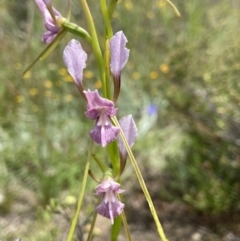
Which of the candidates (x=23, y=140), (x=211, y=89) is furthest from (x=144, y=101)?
(x=23, y=140)

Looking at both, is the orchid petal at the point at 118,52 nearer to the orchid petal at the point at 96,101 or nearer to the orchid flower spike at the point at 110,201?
the orchid petal at the point at 96,101

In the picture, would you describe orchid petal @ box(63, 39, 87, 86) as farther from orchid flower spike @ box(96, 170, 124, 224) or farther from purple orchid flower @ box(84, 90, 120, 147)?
orchid flower spike @ box(96, 170, 124, 224)

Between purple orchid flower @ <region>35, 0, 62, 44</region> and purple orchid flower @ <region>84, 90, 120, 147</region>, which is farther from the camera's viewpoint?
purple orchid flower @ <region>35, 0, 62, 44</region>

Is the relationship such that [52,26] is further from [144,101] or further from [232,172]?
[144,101]

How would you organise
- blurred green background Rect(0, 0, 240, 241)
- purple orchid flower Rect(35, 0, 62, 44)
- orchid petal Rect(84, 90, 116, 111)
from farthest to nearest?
blurred green background Rect(0, 0, 240, 241) < purple orchid flower Rect(35, 0, 62, 44) < orchid petal Rect(84, 90, 116, 111)

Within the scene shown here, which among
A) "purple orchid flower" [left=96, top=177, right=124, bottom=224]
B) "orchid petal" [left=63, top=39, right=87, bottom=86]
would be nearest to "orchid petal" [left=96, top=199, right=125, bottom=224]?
"purple orchid flower" [left=96, top=177, right=124, bottom=224]

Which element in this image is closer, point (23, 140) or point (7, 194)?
point (7, 194)

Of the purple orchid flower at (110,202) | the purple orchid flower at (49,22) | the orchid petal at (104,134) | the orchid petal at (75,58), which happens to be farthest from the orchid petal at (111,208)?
the purple orchid flower at (49,22)
